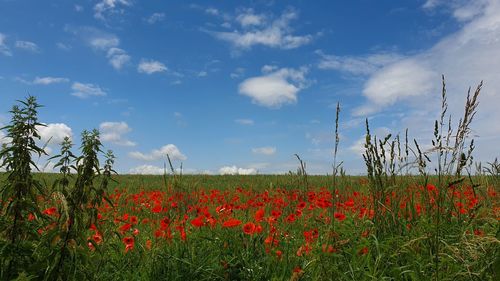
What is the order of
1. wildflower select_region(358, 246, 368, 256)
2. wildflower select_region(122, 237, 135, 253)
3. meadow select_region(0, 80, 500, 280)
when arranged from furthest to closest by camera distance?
1. wildflower select_region(122, 237, 135, 253)
2. wildflower select_region(358, 246, 368, 256)
3. meadow select_region(0, 80, 500, 280)

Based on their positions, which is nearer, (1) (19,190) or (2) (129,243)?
(1) (19,190)

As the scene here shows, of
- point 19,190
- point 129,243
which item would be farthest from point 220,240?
point 19,190

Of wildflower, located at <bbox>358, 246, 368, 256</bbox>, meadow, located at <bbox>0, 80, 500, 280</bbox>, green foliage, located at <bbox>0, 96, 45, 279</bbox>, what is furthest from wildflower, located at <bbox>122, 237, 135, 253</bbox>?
wildflower, located at <bbox>358, 246, 368, 256</bbox>

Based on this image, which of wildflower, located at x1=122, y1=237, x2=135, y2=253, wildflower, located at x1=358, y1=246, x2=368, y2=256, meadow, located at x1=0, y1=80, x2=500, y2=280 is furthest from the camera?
wildflower, located at x1=122, y1=237, x2=135, y2=253

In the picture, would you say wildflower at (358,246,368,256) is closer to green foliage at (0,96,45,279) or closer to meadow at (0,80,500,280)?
meadow at (0,80,500,280)

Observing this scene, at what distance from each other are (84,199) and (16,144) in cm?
53

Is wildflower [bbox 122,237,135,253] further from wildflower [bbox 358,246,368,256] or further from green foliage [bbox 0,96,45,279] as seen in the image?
wildflower [bbox 358,246,368,256]

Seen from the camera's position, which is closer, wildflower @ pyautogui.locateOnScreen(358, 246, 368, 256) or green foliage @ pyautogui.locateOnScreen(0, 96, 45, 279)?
green foliage @ pyautogui.locateOnScreen(0, 96, 45, 279)

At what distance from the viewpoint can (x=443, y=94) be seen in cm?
327

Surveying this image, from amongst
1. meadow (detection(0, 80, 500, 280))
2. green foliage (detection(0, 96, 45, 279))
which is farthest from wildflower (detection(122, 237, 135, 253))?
green foliage (detection(0, 96, 45, 279))

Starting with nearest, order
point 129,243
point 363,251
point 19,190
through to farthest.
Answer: point 19,190, point 363,251, point 129,243

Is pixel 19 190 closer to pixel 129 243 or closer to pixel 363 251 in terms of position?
pixel 129 243

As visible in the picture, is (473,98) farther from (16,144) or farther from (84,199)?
(16,144)

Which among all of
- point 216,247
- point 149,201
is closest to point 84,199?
point 216,247
